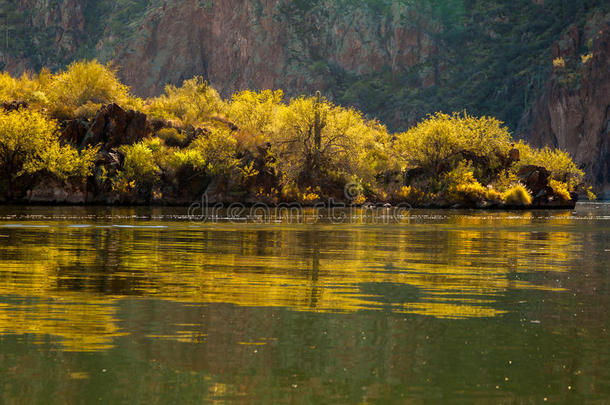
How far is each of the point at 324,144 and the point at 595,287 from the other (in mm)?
69926

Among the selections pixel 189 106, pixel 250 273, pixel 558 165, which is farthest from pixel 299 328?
pixel 558 165

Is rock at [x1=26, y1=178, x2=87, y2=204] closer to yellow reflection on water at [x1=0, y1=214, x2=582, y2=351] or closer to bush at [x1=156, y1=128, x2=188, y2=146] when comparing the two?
bush at [x1=156, y1=128, x2=188, y2=146]

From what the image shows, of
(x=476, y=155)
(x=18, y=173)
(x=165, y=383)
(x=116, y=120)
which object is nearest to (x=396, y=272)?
(x=165, y=383)

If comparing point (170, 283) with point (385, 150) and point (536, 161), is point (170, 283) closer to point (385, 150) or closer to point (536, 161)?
point (385, 150)

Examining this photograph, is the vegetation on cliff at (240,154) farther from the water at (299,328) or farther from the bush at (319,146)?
the water at (299,328)

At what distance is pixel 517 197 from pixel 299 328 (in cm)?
7701

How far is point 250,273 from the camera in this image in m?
19.1

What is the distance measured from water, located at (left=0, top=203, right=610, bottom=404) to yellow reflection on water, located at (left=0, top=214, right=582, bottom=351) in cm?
6

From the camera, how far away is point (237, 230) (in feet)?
127

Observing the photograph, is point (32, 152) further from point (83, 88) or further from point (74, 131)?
point (83, 88)

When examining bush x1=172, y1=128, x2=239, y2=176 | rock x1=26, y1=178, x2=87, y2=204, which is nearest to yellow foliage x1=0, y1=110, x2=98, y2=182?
rock x1=26, y1=178, x2=87, y2=204

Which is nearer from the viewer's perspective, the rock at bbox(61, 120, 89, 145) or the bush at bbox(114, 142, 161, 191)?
the bush at bbox(114, 142, 161, 191)

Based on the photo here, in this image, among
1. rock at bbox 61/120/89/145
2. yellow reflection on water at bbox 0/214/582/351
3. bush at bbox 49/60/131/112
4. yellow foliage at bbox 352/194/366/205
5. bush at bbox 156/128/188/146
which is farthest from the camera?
bush at bbox 156/128/188/146

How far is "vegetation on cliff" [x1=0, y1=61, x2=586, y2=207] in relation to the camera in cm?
7506
